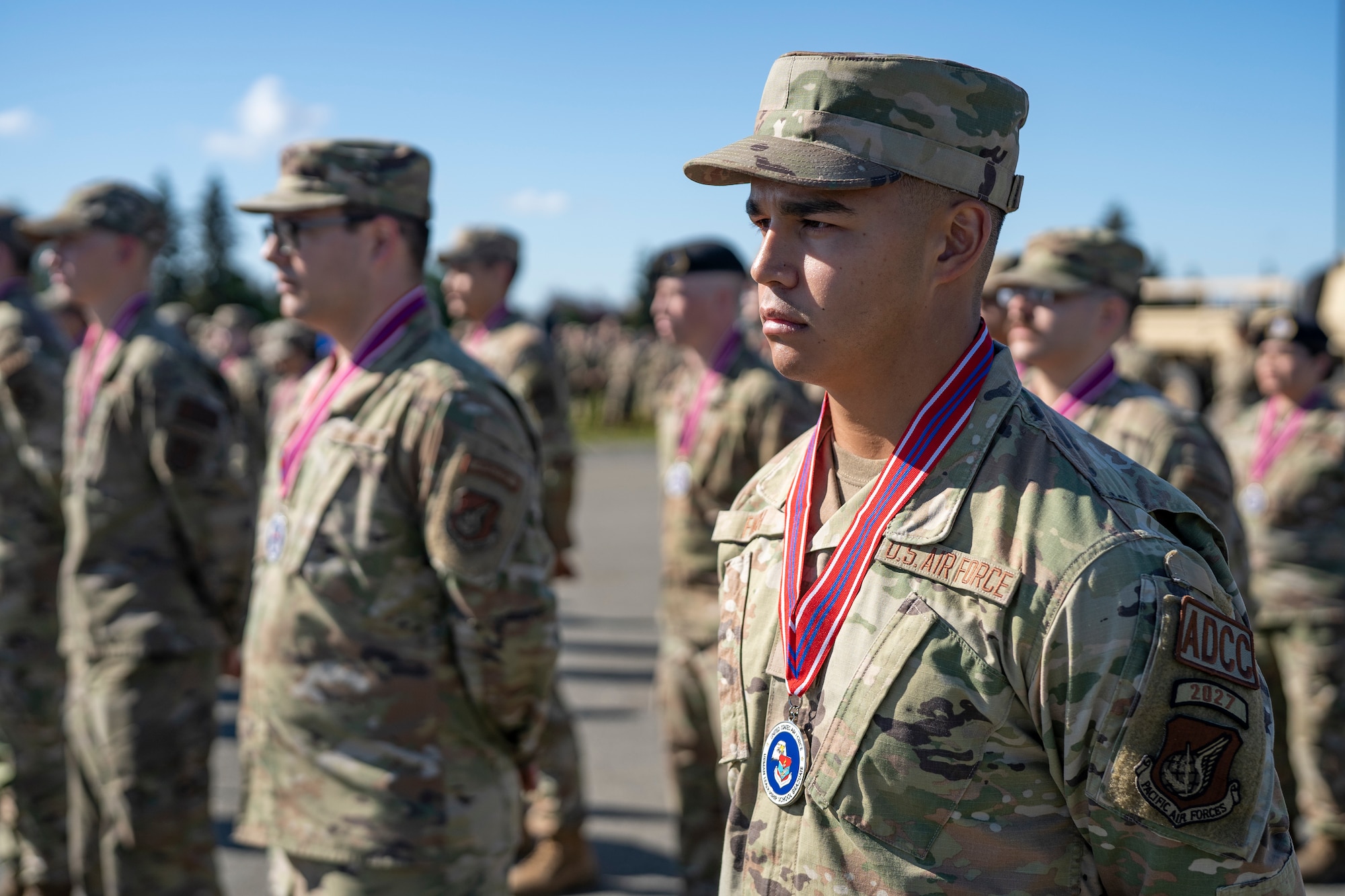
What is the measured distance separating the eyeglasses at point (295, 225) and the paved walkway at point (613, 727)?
257 cm

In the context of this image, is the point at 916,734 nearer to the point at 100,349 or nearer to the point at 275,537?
the point at 275,537

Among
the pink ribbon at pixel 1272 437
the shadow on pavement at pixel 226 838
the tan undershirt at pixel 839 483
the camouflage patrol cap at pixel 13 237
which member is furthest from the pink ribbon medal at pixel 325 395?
the pink ribbon at pixel 1272 437

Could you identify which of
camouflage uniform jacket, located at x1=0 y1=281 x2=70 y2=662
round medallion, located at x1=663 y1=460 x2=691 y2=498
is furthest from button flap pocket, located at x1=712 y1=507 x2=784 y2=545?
camouflage uniform jacket, located at x1=0 y1=281 x2=70 y2=662

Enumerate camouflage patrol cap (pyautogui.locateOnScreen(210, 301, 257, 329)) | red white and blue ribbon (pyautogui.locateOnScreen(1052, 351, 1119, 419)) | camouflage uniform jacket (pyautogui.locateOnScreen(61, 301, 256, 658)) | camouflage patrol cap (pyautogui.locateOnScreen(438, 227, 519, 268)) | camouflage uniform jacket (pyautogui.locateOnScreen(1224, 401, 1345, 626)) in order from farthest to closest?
camouflage patrol cap (pyautogui.locateOnScreen(210, 301, 257, 329)) < camouflage patrol cap (pyautogui.locateOnScreen(438, 227, 519, 268)) < camouflage uniform jacket (pyautogui.locateOnScreen(1224, 401, 1345, 626)) < camouflage uniform jacket (pyautogui.locateOnScreen(61, 301, 256, 658)) < red white and blue ribbon (pyautogui.locateOnScreen(1052, 351, 1119, 419))

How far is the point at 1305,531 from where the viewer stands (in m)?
5.76

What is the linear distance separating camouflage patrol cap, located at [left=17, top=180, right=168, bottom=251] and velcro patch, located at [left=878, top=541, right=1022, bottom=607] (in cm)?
400

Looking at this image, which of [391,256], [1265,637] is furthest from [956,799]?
[1265,637]

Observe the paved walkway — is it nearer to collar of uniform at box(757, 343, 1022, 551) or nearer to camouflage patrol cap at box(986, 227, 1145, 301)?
camouflage patrol cap at box(986, 227, 1145, 301)

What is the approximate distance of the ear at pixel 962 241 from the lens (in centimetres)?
172

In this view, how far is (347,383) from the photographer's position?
3201 mm

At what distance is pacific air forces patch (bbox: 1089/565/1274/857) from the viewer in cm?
146

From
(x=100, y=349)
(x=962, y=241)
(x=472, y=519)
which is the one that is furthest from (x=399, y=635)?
(x=100, y=349)

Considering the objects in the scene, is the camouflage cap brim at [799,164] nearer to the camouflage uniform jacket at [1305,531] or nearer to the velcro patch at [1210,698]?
the velcro patch at [1210,698]

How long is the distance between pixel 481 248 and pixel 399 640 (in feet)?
15.9
